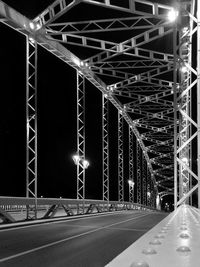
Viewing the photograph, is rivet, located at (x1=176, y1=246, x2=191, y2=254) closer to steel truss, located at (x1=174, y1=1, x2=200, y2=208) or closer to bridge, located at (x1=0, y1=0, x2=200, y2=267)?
bridge, located at (x1=0, y1=0, x2=200, y2=267)

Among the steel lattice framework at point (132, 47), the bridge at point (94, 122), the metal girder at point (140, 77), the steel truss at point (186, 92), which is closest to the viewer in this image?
the bridge at point (94, 122)

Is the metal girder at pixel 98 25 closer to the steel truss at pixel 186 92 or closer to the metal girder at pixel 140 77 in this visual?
the steel truss at pixel 186 92

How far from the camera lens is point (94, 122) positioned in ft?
191

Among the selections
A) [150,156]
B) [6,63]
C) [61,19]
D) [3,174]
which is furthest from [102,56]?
[150,156]

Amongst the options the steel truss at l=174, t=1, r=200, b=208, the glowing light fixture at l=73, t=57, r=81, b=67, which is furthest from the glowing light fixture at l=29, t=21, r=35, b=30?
the glowing light fixture at l=73, t=57, r=81, b=67

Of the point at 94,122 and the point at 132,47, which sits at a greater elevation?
the point at 94,122

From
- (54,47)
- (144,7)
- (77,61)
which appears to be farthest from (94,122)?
(144,7)

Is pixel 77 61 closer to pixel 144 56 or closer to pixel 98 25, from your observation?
pixel 144 56

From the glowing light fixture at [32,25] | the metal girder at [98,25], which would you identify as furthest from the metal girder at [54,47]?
the metal girder at [98,25]

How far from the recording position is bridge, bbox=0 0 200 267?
29.5 ft

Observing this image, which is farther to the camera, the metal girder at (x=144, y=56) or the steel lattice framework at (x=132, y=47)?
the metal girder at (x=144, y=56)

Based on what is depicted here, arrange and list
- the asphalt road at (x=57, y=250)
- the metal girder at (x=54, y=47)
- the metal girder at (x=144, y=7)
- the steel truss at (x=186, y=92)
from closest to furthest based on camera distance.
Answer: the asphalt road at (x=57, y=250), the steel truss at (x=186, y=92), the metal girder at (x=54, y=47), the metal girder at (x=144, y=7)

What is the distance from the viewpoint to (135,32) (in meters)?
27.9

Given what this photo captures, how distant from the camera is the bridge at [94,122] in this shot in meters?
8.98
